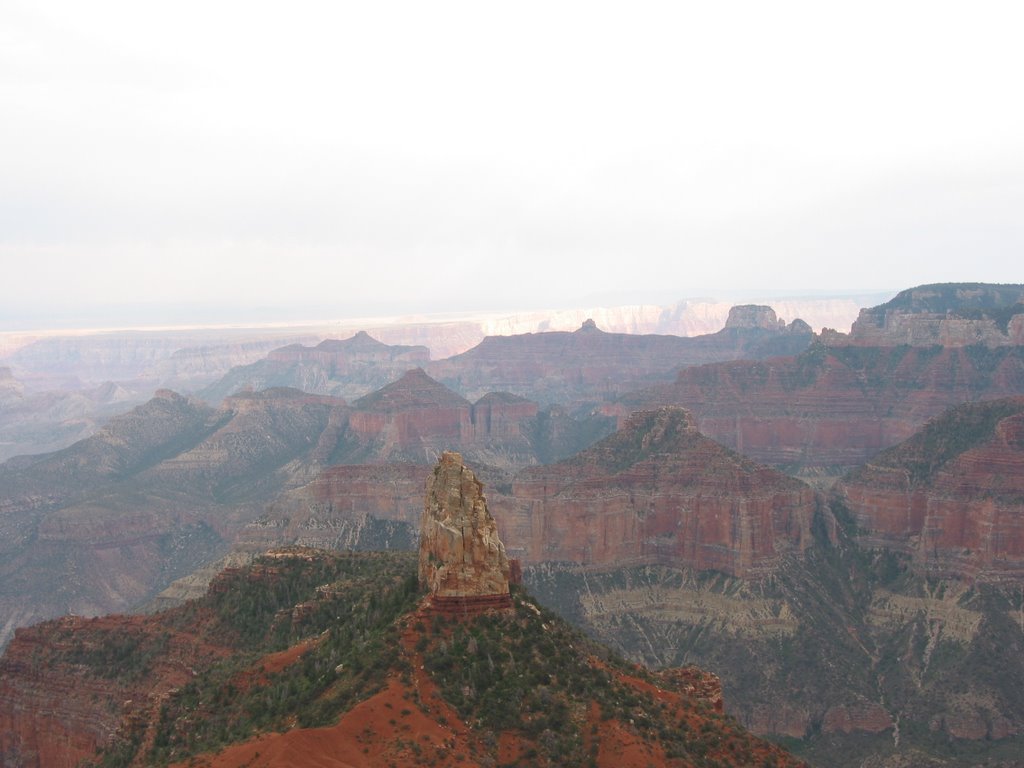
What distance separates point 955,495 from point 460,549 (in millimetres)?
80235

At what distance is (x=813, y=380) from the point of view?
182625 millimetres

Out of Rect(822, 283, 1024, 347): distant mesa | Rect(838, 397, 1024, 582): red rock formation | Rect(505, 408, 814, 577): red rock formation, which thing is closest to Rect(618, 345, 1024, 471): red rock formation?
Rect(822, 283, 1024, 347): distant mesa

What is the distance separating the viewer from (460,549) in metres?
44.7

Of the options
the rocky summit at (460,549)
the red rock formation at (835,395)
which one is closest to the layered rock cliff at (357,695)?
the rocky summit at (460,549)

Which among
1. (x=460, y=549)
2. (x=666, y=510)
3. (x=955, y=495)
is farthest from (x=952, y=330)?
(x=460, y=549)

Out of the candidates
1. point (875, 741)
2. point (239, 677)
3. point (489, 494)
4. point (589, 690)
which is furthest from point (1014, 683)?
point (239, 677)

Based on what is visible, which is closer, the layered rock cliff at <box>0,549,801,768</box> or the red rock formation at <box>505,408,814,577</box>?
the layered rock cliff at <box>0,549,801,768</box>

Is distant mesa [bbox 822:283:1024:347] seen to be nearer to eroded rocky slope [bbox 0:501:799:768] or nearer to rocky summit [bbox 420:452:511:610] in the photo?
eroded rocky slope [bbox 0:501:799:768]

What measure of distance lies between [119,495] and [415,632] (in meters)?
144

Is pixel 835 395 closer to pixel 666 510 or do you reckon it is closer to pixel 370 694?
pixel 666 510

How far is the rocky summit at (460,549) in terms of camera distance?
1753 inches

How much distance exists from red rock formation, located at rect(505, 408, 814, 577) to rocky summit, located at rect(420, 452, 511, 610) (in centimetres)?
6805

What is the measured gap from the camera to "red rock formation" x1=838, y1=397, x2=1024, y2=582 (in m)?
104

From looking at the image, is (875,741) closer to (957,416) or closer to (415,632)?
(957,416)
